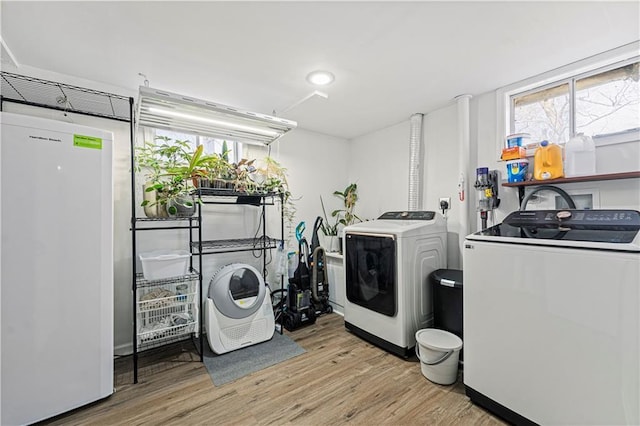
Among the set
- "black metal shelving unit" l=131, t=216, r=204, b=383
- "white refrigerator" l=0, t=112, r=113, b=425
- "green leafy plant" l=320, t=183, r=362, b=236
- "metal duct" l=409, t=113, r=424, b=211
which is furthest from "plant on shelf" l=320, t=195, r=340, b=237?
"white refrigerator" l=0, t=112, r=113, b=425

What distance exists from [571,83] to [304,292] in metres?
3.08

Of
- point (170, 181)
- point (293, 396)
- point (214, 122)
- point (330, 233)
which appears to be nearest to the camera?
point (293, 396)

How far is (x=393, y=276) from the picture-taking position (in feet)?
7.48

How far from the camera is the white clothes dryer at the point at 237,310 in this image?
2359 mm

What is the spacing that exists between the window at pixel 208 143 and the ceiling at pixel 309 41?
0.49 meters

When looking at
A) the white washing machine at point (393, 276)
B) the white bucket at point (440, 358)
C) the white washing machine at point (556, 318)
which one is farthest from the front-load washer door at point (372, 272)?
the white washing machine at point (556, 318)

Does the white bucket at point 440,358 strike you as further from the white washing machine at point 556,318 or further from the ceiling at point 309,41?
the ceiling at point 309,41

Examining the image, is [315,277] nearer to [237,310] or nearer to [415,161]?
[237,310]

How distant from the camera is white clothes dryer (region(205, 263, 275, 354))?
2359 millimetres

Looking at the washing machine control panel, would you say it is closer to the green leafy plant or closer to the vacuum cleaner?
the green leafy plant

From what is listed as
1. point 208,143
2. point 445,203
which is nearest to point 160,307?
point 208,143

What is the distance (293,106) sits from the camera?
9.08 feet

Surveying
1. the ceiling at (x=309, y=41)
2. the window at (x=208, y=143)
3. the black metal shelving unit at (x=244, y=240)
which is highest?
the ceiling at (x=309, y=41)

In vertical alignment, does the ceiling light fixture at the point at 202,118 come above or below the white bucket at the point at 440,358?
above
